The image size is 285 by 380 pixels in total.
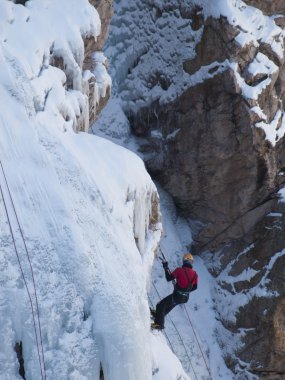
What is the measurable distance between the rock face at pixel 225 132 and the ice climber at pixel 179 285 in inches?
165

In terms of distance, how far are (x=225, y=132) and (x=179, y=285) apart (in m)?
4.93

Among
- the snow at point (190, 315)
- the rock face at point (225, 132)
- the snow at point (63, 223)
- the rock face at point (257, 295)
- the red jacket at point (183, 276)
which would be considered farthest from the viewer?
the rock face at point (225, 132)

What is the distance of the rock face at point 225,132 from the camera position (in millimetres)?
11867

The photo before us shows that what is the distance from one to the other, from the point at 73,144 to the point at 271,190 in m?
6.70

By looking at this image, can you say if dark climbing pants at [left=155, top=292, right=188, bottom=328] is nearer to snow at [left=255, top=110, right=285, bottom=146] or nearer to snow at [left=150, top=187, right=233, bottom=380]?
snow at [left=150, top=187, right=233, bottom=380]

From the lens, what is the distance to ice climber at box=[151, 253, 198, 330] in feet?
25.8

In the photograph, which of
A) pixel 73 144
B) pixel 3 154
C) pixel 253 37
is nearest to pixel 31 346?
pixel 3 154

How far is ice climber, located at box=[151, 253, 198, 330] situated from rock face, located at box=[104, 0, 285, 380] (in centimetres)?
419

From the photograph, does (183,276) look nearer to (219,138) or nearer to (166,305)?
(166,305)

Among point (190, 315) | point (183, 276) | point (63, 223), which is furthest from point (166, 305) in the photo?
point (190, 315)

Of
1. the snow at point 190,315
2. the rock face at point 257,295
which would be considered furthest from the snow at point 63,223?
the rock face at point 257,295

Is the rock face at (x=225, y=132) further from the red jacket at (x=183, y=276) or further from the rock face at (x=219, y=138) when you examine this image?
the red jacket at (x=183, y=276)

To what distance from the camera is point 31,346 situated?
16.4ft

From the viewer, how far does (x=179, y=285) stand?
312 inches
